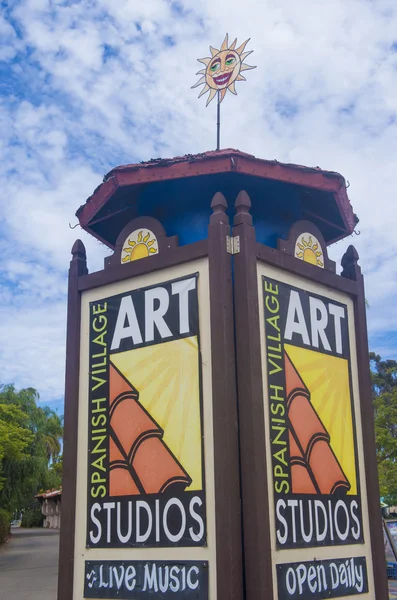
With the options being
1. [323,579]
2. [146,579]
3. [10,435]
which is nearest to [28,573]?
[10,435]

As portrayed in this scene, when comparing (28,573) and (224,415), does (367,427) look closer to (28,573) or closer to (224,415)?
(224,415)

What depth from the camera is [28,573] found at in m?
18.7

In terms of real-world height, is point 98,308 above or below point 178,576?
above

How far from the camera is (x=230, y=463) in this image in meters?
4.05

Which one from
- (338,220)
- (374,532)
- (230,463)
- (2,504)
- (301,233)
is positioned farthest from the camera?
(2,504)

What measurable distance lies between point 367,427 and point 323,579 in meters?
1.28

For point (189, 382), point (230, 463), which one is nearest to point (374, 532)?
point (230, 463)

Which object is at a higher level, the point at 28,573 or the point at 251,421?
the point at 251,421

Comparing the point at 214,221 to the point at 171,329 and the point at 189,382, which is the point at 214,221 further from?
the point at 189,382

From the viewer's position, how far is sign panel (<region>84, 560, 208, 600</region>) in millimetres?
4082

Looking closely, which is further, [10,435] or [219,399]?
[10,435]

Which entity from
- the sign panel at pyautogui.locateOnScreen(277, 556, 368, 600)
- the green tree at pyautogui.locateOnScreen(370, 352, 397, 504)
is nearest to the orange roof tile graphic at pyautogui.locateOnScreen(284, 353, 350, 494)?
the sign panel at pyautogui.locateOnScreen(277, 556, 368, 600)

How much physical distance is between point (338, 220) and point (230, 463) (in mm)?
2735

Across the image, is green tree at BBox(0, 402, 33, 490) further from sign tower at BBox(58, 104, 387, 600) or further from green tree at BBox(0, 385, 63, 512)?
sign tower at BBox(58, 104, 387, 600)
